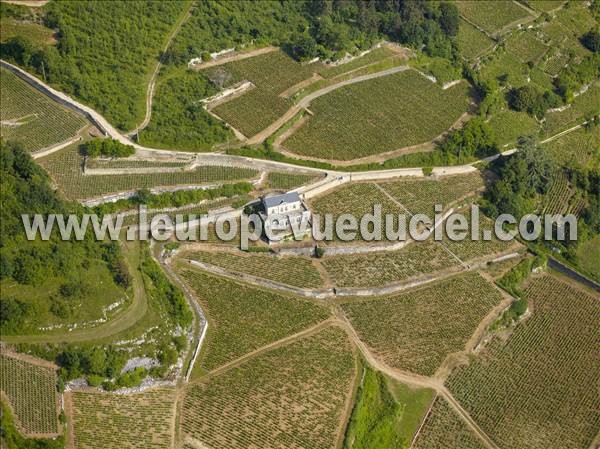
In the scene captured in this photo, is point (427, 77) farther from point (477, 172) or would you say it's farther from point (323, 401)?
point (323, 401)

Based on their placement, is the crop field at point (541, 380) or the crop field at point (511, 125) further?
the crop field at point (511, 125)

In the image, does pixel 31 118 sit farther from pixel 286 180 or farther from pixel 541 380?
pixel 541 380

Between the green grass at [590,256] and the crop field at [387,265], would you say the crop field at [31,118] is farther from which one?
the green grass at [590,256]

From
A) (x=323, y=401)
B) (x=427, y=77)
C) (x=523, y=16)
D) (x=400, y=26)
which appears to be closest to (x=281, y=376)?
(x=323, y=401)

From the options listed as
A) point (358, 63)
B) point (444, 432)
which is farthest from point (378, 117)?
point (444, 432)

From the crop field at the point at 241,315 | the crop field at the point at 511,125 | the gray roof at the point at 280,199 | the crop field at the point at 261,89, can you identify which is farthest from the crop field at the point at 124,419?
the crop field at the point at 511,125

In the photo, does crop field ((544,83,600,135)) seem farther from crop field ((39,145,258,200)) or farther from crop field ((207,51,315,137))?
crop field ((39,145,258,200))
